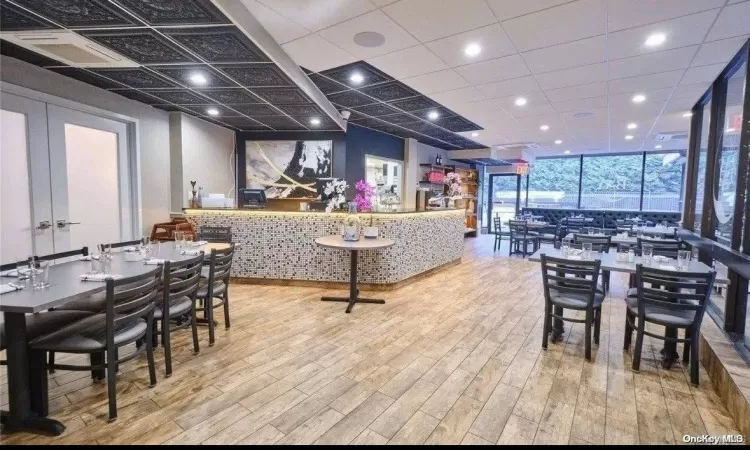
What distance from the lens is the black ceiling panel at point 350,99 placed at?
16.4 feet

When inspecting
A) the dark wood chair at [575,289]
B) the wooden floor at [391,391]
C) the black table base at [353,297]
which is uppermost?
the dark wood chair at [575,289]

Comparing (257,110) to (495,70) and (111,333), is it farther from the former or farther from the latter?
(111,333)

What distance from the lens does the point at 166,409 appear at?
7.32ft

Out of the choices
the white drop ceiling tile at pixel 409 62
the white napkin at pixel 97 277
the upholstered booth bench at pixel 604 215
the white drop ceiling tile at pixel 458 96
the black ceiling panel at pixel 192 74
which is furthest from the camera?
the upholstered booth bench at pixel 604 215

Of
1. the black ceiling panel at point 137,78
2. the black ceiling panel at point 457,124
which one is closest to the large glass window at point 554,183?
the black ceiling panel at point 457,124

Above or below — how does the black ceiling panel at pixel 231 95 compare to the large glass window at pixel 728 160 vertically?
above

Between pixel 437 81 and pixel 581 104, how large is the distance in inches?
99.7

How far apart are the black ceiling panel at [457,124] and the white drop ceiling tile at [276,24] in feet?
12.4

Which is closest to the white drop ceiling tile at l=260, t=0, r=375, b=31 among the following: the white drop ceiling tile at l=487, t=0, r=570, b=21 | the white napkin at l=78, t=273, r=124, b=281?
the white drop ceiling tile at l=487, t=0, r=570, b=21

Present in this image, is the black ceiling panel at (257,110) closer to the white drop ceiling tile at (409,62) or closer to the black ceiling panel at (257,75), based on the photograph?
the black ceiling panel at (257,75)

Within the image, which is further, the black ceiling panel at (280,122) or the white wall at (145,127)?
the black ceiling panel at (280,122)

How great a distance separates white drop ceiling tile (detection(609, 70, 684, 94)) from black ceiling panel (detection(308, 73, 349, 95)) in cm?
339

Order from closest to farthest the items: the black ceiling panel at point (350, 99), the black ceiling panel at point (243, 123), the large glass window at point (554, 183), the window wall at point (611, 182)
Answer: the black ceiling panel at point (350, 99) → the black ceiling panel at point (243, 123) → the window wall at point (611, 182) → the large glass window at point (554, 183)

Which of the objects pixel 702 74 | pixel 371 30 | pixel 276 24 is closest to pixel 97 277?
pixel 276 24
